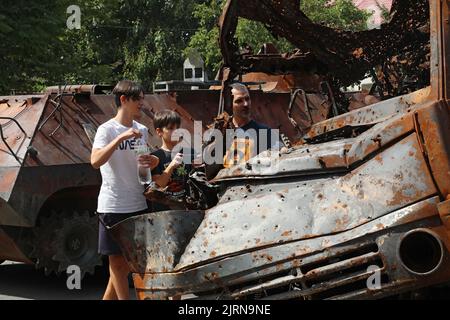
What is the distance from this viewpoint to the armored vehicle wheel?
28.4ft

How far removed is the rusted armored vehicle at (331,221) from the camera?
363 cm

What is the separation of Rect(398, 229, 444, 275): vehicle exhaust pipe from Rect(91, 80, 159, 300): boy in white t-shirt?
1861 millimetres

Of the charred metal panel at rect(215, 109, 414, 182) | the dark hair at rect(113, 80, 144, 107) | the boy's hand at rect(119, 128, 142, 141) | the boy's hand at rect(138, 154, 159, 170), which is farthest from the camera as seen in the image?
the dark hair at rect(113, 80, 144, 107)

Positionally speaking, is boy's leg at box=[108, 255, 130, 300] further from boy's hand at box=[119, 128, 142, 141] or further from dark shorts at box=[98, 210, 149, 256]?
boy's hand at box=[119, 128, 142, 141]

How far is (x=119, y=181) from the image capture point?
5.15m

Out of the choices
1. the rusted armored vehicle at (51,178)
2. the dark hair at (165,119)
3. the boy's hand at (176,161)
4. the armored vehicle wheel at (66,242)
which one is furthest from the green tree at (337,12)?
the boy's hand at (176,161)

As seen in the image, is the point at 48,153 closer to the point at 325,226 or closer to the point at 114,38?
the point at 325,226

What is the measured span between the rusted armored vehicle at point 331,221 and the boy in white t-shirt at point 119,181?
2.35ft

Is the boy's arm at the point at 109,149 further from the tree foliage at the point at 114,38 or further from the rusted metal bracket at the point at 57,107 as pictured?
the rusted metal bracket at the point at 57,107

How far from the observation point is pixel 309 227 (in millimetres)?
3846

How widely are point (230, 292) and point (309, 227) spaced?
51cm

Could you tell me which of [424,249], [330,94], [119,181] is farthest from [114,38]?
[424,249]

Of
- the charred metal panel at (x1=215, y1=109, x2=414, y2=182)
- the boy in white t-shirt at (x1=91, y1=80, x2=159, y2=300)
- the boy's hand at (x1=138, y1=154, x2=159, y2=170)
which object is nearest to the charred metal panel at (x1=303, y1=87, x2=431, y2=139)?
the charred metal panel at (x1=215, y1=109, x2=414, y2=182)

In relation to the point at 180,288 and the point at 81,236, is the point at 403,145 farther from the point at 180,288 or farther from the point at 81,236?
the point at 81,236
